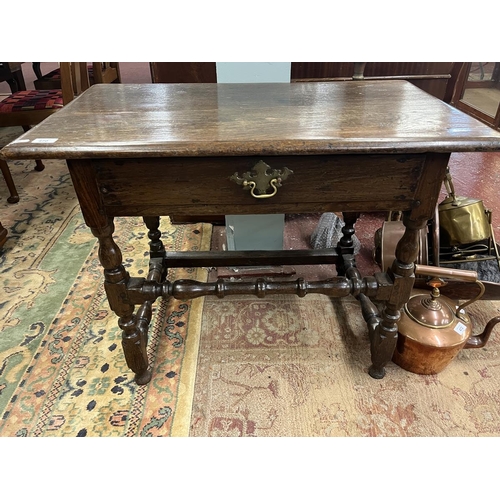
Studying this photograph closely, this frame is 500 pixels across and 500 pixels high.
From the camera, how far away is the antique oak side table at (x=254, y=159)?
0.86m

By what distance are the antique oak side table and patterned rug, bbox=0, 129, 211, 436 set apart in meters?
0.21

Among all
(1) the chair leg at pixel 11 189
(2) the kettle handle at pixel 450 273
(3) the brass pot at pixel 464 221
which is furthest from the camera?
(1) the chair leg at pixel 11 189

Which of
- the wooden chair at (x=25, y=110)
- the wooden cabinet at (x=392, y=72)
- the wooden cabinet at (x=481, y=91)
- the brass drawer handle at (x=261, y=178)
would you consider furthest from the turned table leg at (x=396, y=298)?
the wooden cabinet at (x=481, y=91)

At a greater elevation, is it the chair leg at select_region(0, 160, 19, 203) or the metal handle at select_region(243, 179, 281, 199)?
the metal handle at select_region(243, 179, 281, 199)

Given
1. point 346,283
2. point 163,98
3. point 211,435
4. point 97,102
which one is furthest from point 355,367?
point 97,102

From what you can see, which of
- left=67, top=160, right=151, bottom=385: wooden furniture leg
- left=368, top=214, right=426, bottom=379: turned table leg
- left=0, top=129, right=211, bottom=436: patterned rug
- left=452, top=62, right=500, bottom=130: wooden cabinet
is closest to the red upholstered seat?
left=0, top=129, right=211, bottom=436: patterned rug

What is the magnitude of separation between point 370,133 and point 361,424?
2.72 ft

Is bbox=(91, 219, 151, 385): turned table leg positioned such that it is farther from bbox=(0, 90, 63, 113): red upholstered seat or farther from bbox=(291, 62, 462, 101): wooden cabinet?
bbox=(0, 90, 63, 113): red upholstered seat

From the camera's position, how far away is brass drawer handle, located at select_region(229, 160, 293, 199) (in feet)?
3.00

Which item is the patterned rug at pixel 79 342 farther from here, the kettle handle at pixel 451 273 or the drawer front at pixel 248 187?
the kettle handle at pixel 451 273

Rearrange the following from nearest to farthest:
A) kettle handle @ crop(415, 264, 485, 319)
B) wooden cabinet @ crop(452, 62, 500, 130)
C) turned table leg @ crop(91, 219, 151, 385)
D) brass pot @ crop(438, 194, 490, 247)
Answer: turned table leg @ crop(91, 219, 151, 385)
kettle handle @ crop(415, 264, 485, 319)
brass pot @ crop(438, 194, 490, 247)
wooden cabinet @ crop(452, 62, 500, 130)

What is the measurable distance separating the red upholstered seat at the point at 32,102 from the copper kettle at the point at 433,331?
2.30 meters

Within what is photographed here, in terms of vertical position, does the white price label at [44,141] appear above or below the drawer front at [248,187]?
above

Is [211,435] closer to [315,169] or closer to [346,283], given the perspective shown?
[346,283]
